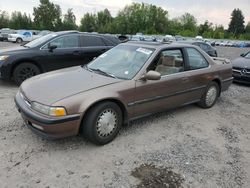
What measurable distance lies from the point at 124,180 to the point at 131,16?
8811cm

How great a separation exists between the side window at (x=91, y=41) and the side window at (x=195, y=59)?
365cm

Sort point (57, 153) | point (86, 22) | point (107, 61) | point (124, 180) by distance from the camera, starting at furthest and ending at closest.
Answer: point (86, 22)
point (107, 61)
point (57, 153)
point (124, 180)

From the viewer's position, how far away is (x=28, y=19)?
60906mm

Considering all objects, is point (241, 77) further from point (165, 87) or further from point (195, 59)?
point (165, 87)

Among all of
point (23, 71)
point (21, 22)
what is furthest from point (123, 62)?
point (21, 22)

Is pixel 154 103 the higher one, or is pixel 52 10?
pixel 52 10

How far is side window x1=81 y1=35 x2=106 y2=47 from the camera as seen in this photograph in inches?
306

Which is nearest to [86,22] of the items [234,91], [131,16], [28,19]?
[131,16]

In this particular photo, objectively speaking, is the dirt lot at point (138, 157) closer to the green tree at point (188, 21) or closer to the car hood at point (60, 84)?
the car hood at point (60, 84)

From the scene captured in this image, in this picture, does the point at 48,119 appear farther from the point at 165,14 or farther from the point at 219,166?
the point at 165,14

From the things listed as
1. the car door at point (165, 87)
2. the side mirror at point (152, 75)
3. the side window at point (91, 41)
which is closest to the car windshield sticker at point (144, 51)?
the car door at point (165, 87)

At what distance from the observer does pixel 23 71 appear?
6734 millimetres

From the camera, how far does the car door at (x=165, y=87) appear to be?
418 cm

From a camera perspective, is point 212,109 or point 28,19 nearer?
point 212,109
